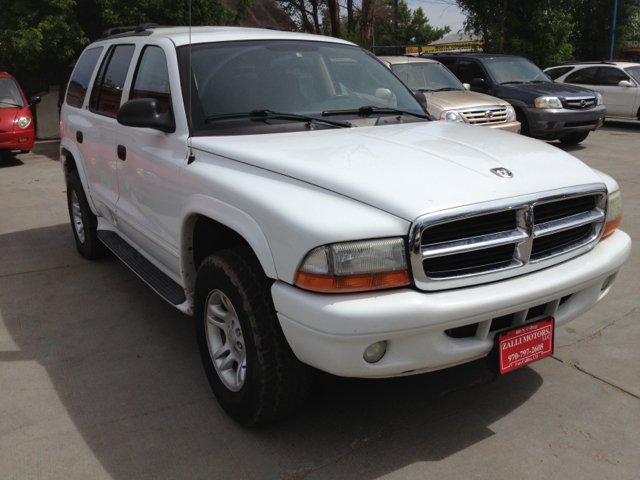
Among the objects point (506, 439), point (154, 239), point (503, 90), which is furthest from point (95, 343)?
Result: point (503, 90)

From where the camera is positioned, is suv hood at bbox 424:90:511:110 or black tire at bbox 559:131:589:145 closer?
suv hood at bbox 424:90:511:110

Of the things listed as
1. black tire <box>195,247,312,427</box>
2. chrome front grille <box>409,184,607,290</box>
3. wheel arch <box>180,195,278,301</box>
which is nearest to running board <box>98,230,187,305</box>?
wheel arch <box>180,195,278,301</box>

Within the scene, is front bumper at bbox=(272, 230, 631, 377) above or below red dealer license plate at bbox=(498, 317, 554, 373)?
above

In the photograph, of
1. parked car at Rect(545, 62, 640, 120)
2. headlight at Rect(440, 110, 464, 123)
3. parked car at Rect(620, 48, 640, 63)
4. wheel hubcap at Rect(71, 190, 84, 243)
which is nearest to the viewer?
wheel hubcap at Rect(71, 190, 84, 243)

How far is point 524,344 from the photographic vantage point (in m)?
2.71

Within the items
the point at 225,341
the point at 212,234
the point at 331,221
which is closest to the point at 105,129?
the point at 212,234

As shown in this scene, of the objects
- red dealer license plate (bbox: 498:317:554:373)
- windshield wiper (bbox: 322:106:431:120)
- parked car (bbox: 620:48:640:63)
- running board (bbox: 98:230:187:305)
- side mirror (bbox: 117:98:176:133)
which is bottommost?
running board (bbox: 98:230:187:305)

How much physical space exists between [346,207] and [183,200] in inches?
44.0

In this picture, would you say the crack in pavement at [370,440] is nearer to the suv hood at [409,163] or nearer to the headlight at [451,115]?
the suv hood at [409,163]

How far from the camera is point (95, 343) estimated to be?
397 centimetres

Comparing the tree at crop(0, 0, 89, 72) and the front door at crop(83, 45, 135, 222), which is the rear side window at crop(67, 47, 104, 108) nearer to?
the front door at crop(83, 45, 135, 222)

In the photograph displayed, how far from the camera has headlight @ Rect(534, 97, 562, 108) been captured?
35.6 feet

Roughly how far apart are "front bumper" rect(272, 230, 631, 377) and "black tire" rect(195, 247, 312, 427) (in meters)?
0.15

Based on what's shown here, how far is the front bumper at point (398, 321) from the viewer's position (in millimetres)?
2312
